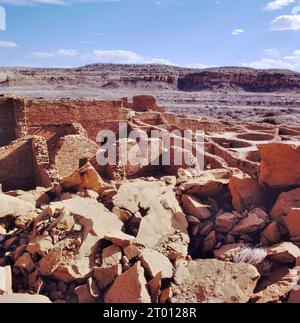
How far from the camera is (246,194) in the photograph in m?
6.36

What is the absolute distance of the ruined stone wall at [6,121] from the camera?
11219 mm

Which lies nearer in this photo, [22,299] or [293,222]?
[22,299]

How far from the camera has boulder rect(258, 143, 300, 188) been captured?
6.25 m

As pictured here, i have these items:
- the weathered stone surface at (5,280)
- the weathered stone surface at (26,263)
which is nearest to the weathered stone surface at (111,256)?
the weathered stone surface at (26,263)

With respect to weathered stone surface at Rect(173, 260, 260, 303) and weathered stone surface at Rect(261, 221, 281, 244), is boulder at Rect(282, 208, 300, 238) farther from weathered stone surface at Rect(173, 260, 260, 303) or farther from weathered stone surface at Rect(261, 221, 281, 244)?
weathered stone surface at Rect(173, 260, 260, 303)

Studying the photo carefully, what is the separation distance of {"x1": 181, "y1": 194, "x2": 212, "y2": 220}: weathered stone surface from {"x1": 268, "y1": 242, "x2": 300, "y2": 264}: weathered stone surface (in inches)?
45.7

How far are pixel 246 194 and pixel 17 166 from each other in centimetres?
636

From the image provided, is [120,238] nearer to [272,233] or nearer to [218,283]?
[218,283]

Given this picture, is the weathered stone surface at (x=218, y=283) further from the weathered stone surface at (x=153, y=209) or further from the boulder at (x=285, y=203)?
the boulder at (x=285, y=203)

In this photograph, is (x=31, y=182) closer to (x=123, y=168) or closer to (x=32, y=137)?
(x=32, y=137)

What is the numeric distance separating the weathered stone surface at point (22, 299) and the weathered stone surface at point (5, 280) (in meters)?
0.27

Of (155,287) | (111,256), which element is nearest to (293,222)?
(155,287)
